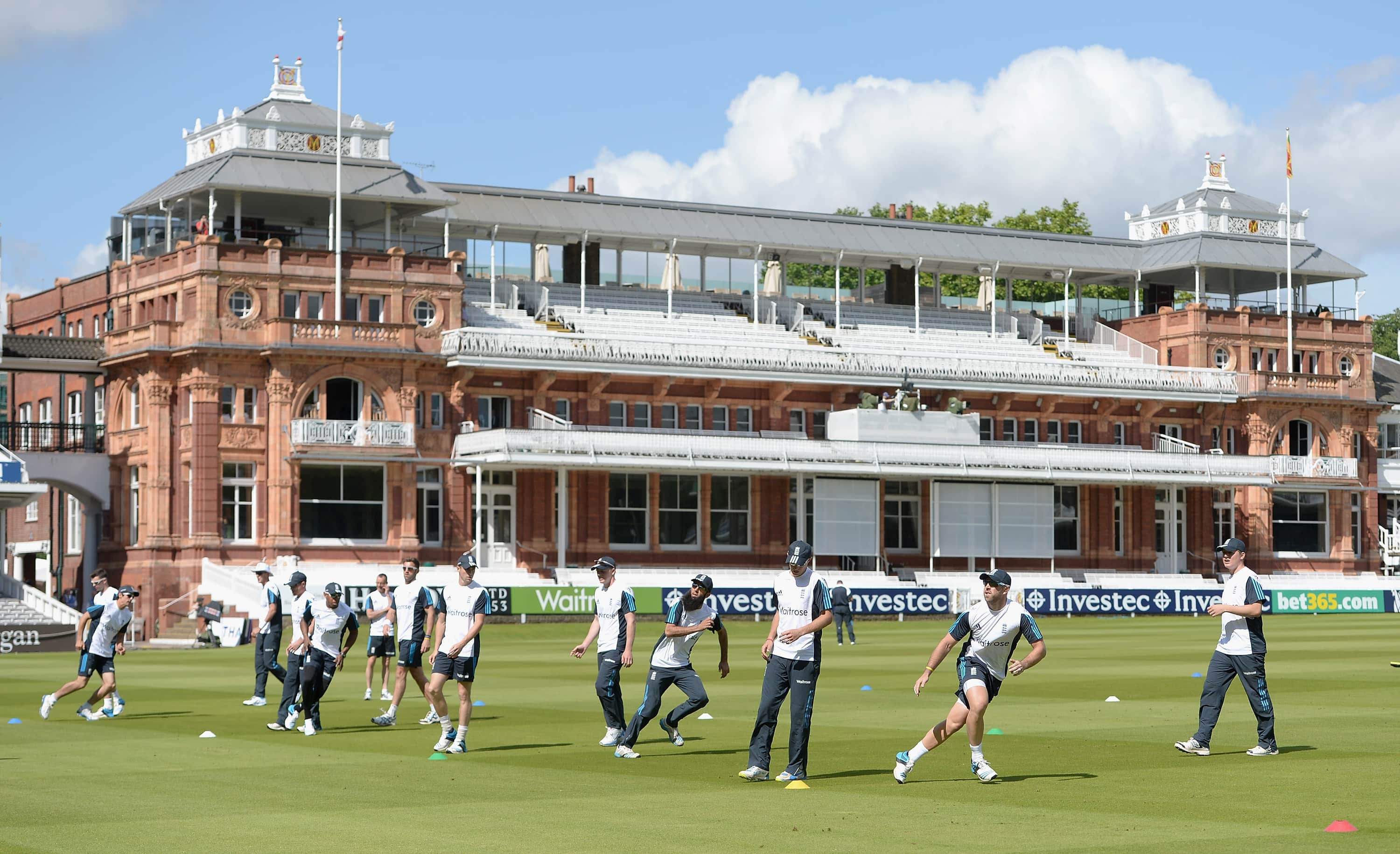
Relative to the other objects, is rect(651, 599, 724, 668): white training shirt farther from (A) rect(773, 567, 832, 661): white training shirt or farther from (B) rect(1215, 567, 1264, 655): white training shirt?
(B) rect(1215, 567, 1264, 655): white training shirt

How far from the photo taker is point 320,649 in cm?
2370

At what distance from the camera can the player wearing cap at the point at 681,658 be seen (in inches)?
762

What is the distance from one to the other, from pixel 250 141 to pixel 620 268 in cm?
1637

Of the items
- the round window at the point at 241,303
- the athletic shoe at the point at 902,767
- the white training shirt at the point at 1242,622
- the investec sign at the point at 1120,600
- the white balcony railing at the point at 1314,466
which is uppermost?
the round window at the point at 241,303

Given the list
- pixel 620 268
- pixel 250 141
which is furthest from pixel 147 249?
pixel 620 268

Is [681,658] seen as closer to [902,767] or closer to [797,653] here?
[797,653]

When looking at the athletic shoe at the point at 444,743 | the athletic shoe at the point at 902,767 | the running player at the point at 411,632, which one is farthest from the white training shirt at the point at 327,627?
the athletic shoe at the point at 902,767

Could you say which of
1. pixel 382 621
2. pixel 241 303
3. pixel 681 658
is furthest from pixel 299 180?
pixel 681 658

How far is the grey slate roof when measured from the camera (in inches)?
2562

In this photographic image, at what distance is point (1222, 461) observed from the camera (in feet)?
255

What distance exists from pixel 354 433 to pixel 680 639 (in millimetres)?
46670

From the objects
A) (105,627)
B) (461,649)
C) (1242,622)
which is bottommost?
(105,627)

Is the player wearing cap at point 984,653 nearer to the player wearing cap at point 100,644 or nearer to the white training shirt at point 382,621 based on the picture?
the white training shirt at point 382,621

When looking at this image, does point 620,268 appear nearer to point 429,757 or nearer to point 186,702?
point 186,702
